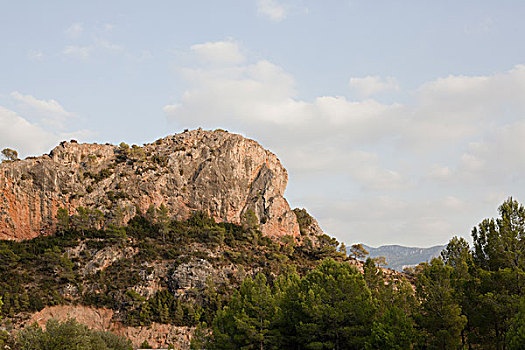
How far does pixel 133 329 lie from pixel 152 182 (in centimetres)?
4302

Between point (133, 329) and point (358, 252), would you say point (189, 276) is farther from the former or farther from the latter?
point (358, 252)

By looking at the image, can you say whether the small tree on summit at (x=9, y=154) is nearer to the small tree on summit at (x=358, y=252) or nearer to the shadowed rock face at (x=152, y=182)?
the shadowed rock face at (x=152, y=182)

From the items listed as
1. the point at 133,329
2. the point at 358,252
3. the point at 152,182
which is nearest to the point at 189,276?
the point at 133,329

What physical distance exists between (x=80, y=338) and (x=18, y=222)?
6212cm

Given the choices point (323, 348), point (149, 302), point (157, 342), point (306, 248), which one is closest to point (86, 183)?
point (149, 302)

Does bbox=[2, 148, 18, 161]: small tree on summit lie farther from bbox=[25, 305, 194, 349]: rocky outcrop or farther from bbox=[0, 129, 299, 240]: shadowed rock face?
bbox=[25, 305, 194, 349]: rocky outcrop

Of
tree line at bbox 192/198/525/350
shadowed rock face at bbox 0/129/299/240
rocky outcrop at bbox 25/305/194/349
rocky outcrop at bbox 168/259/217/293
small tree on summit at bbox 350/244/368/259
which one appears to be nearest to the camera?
tree line at bbox 192/198/525/350

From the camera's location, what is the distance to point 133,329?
78.4 meters

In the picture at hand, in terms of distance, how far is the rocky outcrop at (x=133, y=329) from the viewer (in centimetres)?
7669

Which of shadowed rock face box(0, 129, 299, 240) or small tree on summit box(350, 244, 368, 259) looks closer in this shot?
shadowed rock face box(0, 129, 299, 240)

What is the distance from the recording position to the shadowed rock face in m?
97.0

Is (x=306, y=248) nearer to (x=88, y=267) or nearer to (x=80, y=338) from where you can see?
(x=88, y=267)

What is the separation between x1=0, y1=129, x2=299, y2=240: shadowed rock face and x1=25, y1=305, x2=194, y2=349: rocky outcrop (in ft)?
87.5

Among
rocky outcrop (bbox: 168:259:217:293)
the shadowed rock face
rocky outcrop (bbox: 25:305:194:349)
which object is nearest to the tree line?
rocky outcrop (bbox: 25:305:194:349)
